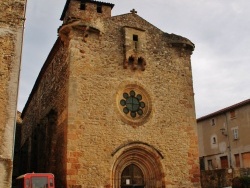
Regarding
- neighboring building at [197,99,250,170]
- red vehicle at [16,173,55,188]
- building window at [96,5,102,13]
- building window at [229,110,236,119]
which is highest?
building window at [96,5,102,13]

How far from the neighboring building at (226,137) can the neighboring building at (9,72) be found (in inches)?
858

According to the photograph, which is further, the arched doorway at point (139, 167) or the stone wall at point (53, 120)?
the arched doorway at point (139, 167)

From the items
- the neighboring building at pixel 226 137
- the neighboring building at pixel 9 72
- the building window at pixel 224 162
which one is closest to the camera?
the neighboring building at pixel 9 72

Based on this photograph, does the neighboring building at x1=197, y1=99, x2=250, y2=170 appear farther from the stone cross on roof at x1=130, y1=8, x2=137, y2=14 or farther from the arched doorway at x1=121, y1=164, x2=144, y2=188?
the arched doorway at x1=121, y1=164, x2=144, y2=188

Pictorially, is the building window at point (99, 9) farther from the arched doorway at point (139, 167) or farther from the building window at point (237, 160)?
the building window at point (237, 160)

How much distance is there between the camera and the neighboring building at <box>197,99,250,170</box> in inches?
1102

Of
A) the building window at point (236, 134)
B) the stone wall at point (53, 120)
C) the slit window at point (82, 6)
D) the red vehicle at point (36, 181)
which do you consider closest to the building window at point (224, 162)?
the building window at point (236, 134)

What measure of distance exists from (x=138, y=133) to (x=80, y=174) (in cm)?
335

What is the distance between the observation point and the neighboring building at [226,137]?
28.0 m

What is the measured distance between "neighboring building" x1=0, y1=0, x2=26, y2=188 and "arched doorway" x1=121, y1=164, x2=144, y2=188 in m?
6.94

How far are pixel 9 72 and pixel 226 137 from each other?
24.1 meters

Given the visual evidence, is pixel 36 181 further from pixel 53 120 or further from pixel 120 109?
pixel 120 109

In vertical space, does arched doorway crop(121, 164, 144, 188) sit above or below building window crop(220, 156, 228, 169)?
below

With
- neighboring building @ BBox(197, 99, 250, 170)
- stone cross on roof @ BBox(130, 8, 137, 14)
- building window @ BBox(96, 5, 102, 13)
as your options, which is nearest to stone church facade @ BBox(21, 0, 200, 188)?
stone cross on roof @ BBox(130, 8, 137, 14)
